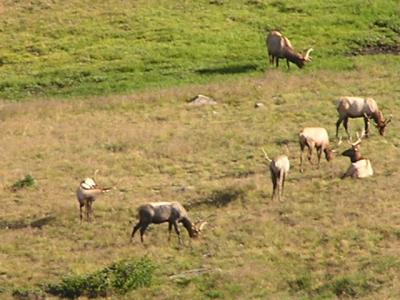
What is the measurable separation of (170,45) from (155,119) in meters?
13.4

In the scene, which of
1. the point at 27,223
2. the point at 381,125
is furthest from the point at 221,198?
the point at 381,125

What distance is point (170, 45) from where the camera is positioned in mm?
52469

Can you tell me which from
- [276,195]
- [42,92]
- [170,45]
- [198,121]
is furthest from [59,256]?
[170,45]

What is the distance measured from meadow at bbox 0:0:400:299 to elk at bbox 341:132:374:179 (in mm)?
333

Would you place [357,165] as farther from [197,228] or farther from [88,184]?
[88,184]

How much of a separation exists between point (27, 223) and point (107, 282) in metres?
5.51

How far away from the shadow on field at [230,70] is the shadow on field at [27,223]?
2067 cm

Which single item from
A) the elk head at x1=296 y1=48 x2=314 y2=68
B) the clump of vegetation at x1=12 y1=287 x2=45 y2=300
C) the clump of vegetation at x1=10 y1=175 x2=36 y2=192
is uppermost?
the clump of vegetation at x1=12 y1=287 x2=45 y2=300

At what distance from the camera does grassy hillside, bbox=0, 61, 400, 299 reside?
23750 mm

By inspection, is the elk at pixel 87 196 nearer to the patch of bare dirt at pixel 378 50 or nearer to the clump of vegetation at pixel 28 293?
the clump of vegetation at pixel 28 293

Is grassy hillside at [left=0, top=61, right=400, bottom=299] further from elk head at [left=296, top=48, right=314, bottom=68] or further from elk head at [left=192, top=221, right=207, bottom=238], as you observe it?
elk head at [left=296, top=48, right=314, bottom=68]

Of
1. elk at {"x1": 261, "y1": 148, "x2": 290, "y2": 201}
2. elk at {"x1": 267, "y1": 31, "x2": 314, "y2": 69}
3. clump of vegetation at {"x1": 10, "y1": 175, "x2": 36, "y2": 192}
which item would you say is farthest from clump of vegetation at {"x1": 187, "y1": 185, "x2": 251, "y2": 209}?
elk at {"x1": 267, "y1": 31, "x2": 314, "y2": 69}

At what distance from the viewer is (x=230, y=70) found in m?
47.8

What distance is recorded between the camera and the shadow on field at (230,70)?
156 feet
